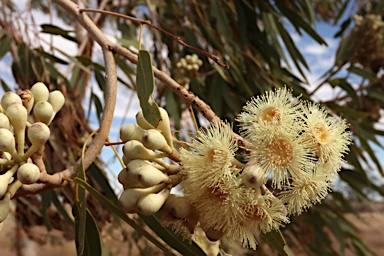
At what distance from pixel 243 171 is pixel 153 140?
11 cm

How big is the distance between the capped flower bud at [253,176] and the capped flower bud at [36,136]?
23cm

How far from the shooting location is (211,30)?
5.90ft

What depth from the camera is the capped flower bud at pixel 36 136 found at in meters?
0.59

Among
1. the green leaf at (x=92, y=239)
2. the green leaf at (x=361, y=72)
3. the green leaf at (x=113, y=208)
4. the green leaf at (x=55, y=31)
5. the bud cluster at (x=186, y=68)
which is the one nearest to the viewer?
the green leaf at (x=113, y=208)

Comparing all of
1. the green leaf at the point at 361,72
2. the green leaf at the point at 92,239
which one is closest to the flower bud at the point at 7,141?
the green leaf at the point at 92,239

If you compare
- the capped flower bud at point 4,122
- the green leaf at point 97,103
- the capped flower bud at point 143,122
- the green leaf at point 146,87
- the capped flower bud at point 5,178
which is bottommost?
the green leaf at point 97,103

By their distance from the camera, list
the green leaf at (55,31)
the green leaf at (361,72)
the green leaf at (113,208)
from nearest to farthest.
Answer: the green leaf at (113,208), the green leaf at (55,31), the green leaf at (361,72)

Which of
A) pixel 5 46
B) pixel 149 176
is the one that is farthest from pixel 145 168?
pixel 5 46

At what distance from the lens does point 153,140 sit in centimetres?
60

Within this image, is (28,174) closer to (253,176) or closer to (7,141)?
(7,141)

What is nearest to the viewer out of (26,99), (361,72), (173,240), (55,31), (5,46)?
(26,99)

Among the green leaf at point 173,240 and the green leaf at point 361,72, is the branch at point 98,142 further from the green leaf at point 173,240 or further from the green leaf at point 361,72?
the green leaf at point 361,72

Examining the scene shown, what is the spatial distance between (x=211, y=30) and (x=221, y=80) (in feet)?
0.81

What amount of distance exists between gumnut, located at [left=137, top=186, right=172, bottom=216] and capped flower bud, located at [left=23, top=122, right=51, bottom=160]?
0.13m
